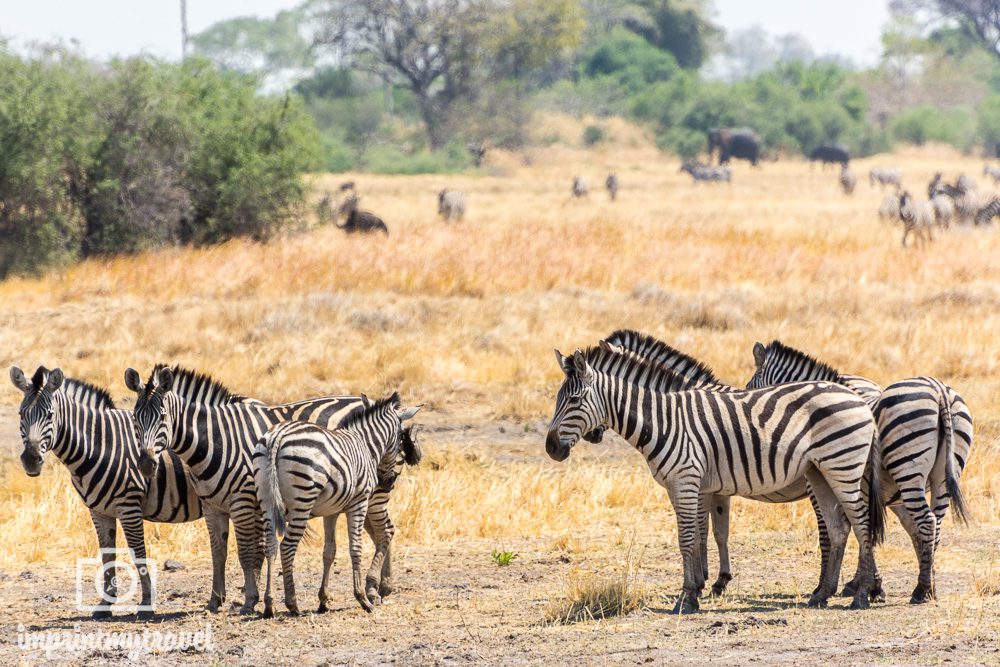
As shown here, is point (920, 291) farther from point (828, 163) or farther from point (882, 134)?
point (882, 134)

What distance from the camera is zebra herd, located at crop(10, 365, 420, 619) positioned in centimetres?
678

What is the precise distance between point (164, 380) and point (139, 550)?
1.12m

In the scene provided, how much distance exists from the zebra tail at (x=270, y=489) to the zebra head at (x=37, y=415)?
1176mm

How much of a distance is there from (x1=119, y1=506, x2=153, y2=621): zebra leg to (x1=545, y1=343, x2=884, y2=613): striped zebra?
235cm

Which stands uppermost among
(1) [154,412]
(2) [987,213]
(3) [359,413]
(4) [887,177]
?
(4) [887,177]

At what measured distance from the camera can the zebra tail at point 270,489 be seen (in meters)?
6.70

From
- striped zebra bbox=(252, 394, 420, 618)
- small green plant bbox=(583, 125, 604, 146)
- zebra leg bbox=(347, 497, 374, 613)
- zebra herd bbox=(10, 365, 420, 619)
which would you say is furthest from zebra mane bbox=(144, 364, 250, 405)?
small green plant bbox=(583, 125, 604, 146)

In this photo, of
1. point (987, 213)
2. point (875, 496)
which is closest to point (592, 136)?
point (987, 213)

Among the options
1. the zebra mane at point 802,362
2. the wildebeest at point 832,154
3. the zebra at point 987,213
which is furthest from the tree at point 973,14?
the zebra mane at point 802,362

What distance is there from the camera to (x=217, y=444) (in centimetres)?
706

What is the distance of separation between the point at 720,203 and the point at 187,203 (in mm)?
15372

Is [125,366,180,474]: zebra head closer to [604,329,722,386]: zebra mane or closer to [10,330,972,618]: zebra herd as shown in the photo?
[10,330,972,618]: zebra herd

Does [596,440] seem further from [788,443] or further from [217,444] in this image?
[217,444]

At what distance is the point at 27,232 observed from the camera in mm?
20141
